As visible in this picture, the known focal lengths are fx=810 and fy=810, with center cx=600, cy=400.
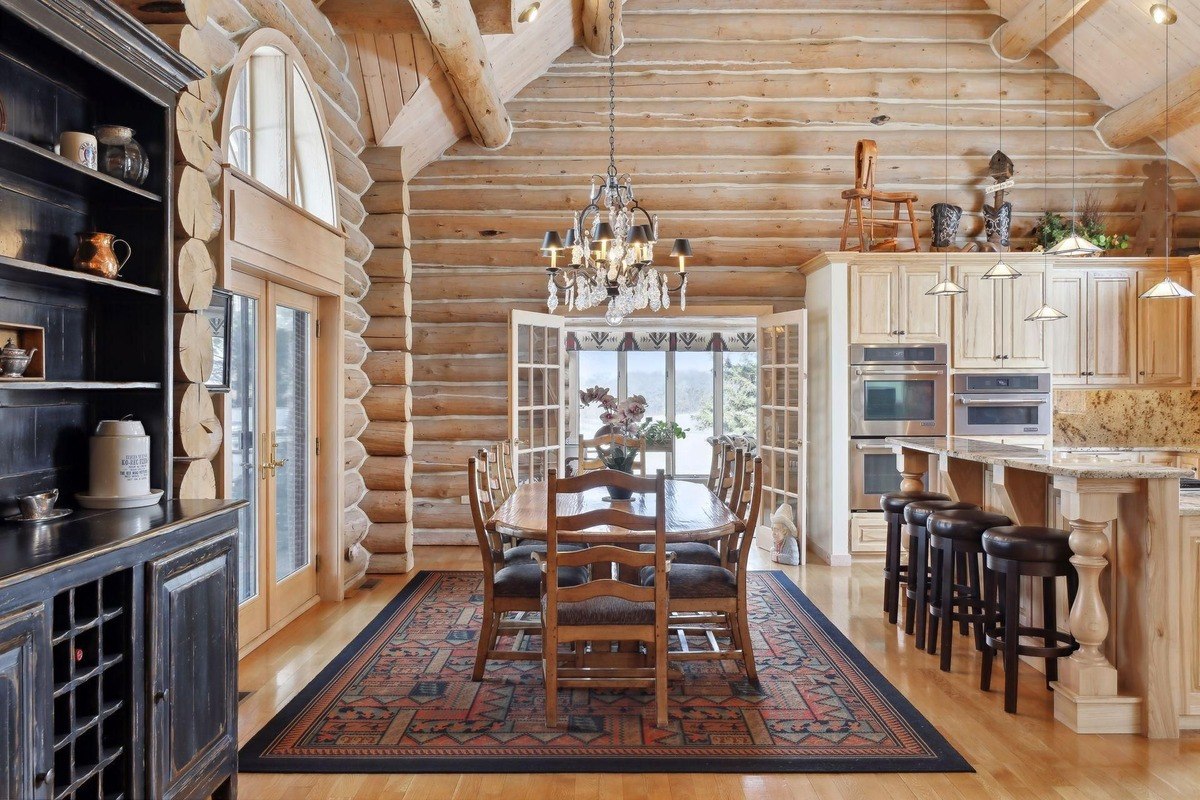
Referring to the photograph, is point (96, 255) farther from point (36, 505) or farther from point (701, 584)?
point (701, 584)

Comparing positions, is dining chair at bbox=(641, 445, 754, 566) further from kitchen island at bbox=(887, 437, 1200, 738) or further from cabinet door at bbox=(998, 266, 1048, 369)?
cabinet door at bbox=(998, 266, 1048, 369)

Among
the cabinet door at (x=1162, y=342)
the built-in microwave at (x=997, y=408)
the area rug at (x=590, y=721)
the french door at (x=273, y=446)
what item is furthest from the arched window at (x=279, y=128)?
the cabinet door at (x=1162, y=342)

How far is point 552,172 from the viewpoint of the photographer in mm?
6867

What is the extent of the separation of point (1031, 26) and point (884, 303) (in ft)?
7.57

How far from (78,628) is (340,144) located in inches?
162

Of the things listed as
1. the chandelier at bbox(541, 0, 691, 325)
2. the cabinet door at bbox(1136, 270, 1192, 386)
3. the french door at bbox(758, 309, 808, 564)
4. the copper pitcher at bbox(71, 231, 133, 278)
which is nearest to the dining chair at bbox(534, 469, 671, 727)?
the chandelier at bbox(541, 0, 691, 325)

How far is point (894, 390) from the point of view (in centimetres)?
632

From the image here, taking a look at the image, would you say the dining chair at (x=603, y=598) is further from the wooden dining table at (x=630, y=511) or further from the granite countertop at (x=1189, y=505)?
the granite countertop at (x=1189, y=505)

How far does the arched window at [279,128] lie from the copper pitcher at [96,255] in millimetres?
1287

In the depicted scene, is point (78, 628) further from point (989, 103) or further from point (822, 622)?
point (989, 103)

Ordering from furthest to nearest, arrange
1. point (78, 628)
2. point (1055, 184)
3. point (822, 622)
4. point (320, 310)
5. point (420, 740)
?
point (1055, 184) < point (320, 310) < point (822, 622) < point (420, 740) < point (78, 628)

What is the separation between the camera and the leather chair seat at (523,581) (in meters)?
3.64

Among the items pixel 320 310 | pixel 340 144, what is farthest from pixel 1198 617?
pixel 340 144

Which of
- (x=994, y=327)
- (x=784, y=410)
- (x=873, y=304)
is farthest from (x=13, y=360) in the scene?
(x=994, y=327)
